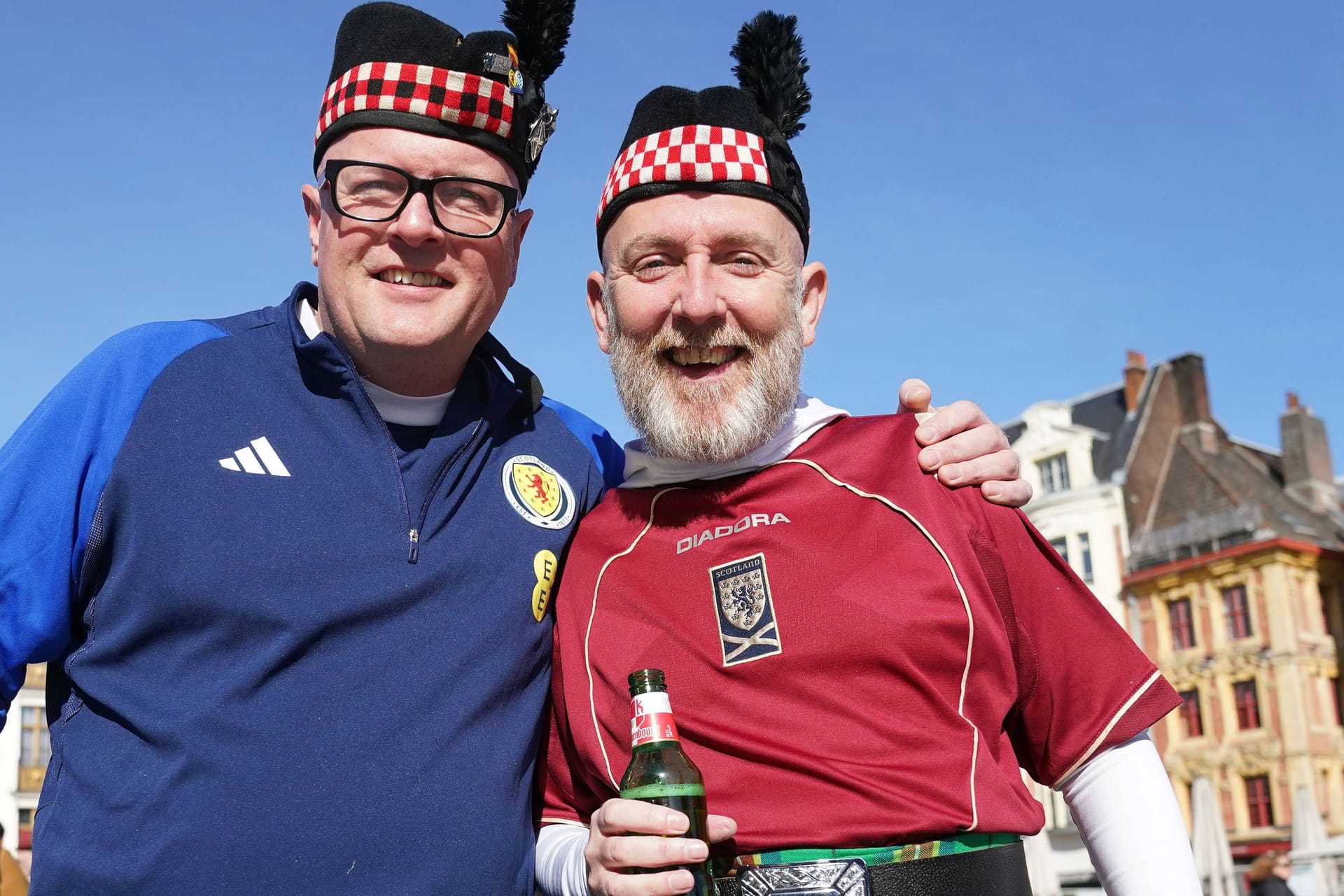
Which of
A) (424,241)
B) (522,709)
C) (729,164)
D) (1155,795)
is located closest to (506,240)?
(424,241)

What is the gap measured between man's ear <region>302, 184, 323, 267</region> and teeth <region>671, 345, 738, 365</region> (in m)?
1.07

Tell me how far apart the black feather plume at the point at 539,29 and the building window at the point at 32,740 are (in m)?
41.0

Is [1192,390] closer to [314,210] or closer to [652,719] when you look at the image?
[314,210]

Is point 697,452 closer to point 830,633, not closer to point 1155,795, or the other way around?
point 830,633

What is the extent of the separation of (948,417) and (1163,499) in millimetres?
31954

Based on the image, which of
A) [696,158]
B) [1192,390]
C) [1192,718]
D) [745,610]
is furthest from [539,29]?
[1192,390]

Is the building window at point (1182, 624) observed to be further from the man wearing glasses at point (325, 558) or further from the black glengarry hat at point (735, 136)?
the man wearing glasses at point (325, 558)

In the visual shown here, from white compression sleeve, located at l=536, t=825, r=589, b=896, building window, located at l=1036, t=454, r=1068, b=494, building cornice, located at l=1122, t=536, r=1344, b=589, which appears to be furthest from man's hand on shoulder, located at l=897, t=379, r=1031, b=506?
building window, located at l=1036, t=454, r=1068, b=494

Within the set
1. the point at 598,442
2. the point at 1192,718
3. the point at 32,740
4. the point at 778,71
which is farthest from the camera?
the point at 32,740

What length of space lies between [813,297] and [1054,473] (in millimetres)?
31600

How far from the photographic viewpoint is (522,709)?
10.1ft

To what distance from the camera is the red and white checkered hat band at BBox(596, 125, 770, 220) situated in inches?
132

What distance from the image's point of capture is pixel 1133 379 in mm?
A: 34094

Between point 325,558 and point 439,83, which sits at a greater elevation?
point 439,83
